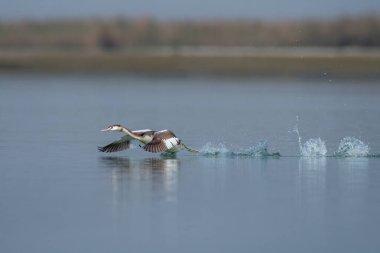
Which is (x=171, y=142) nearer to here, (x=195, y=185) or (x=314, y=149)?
(x=314, y=149)

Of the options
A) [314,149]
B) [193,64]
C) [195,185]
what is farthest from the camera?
[193,64]

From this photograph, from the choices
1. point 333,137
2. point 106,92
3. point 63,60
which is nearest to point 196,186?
point 333,137

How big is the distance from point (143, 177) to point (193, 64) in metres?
59.9

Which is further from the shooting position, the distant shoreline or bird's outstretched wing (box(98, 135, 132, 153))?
the distant shoreline

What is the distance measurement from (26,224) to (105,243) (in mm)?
1245

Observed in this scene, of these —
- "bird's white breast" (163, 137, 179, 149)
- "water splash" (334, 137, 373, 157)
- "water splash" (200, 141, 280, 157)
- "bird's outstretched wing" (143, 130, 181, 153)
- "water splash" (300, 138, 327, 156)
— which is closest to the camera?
"bird's outstretched wing" (143, 130, 181, 153)

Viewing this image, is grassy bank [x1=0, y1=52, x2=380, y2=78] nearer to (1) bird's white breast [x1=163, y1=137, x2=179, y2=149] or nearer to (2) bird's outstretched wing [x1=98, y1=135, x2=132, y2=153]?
(2) bird's outstretched wing [x1=98, y1=135, x2=132, y2=153]

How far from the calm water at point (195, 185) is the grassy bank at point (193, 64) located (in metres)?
40.8

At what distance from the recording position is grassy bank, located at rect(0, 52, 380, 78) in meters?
71.2

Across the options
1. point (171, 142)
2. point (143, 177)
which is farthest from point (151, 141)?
point (143, 177)

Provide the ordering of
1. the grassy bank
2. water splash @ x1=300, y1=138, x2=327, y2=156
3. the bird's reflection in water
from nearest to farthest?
1. the bird's reflection in water
2. water splash @ x1=300, y1=138, x2=327, y2=156
3. the grassy bank

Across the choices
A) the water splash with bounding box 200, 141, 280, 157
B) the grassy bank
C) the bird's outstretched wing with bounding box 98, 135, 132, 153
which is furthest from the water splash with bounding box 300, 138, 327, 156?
the grassy bank

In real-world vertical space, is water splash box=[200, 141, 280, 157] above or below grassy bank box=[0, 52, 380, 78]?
below

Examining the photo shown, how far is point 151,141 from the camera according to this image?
1942cm
